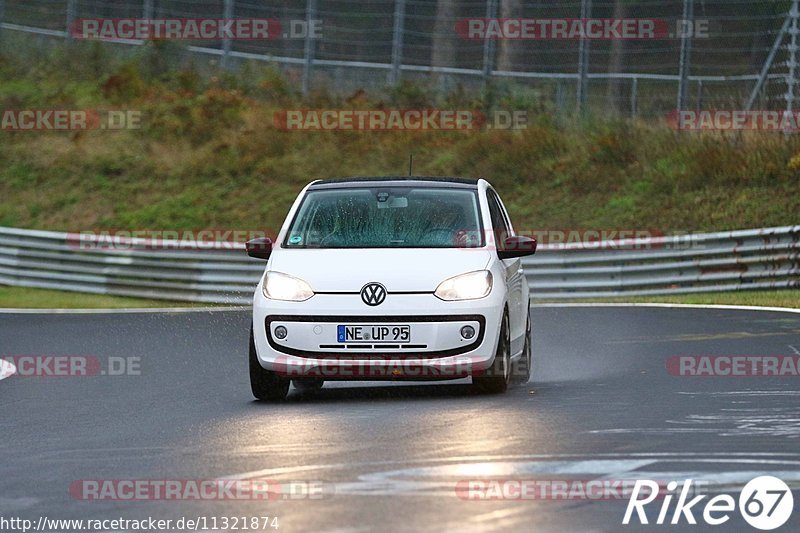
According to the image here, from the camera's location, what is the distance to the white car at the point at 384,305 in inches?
473

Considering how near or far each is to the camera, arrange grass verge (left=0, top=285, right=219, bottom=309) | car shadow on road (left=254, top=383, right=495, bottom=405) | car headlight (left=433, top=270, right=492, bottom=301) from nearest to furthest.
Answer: car headlight (left=433, top=270, right=492, bottom=301) < car shadow on road (left=254, top=383, right=495, bottom=405) < grass verge (left=0, top=285, right=219, bottom=309)

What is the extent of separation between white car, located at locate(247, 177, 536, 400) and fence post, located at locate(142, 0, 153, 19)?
1039 inches

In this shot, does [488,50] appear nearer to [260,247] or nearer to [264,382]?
[260,247]

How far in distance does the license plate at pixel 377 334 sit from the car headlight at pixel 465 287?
353mm

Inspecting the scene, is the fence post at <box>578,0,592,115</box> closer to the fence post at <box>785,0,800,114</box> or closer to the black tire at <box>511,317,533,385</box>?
the fence post at <box>785,0,800,114</box>

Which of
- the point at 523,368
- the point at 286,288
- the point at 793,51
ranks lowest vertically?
the point at 523,368

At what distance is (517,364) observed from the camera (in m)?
13.7

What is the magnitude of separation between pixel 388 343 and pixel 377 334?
0.10 metres

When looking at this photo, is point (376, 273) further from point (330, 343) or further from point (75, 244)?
point (75, 244)

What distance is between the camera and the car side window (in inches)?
519

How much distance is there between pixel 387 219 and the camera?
42.5 ft

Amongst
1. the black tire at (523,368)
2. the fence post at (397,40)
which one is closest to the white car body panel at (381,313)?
the black tire at (523,368)

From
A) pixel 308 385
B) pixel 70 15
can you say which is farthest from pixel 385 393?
pixel 70 15

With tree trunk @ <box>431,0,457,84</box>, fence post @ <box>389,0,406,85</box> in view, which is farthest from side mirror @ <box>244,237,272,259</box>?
fence post @ <box>389,0,406,85</box>
